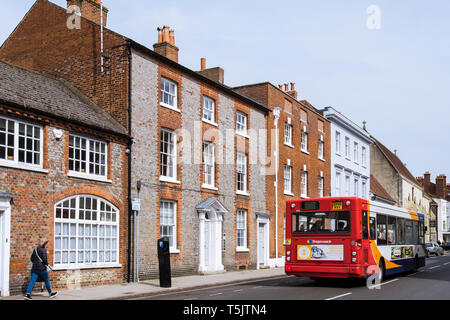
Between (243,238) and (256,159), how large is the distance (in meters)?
4.36

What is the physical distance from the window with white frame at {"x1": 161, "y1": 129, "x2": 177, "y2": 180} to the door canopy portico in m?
2.17

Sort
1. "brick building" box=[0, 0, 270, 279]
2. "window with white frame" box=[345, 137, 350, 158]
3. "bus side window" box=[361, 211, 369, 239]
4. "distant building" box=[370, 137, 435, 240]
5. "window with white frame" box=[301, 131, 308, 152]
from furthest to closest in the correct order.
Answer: "distant building" box=[370, 137, 435, 240]
"window with white frame" box=[345, 137, 350, 158]
"window with white frame" box=[301, 131, 308, 152]
"brick building" box=[0, 0, 270, 279]
"bus side window" box=[361, 211, 369, 239]

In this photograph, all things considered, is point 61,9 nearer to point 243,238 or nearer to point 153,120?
point 153,120

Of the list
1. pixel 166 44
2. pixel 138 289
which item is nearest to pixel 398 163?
pixel 166 44

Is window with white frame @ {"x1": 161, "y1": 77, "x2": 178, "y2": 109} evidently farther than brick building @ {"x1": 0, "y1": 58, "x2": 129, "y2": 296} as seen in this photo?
Yes

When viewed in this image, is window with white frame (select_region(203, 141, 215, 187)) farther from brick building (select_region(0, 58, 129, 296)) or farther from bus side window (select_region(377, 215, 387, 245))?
bus side window (select_region(377, 215, 387, 245))

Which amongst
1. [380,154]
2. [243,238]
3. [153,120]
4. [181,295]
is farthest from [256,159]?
[380,154]

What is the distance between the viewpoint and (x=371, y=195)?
4775cm

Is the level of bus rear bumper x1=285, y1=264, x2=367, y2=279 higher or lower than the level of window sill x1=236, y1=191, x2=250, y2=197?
lower

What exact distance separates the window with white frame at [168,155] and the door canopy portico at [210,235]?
2.17 m

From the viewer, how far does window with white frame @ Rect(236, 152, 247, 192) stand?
2759 centimetres

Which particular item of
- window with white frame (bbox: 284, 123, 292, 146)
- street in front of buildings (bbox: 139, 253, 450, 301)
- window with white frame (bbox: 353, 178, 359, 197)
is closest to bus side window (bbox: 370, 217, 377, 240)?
street in front of buildings (bbox: 139, 253, 450, 301)

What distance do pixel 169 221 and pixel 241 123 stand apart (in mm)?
8034

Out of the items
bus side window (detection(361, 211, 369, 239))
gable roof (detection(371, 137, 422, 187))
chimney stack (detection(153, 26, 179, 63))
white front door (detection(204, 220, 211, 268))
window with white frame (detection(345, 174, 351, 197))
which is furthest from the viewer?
gable roof (detection(371, 137, 422, 187))
